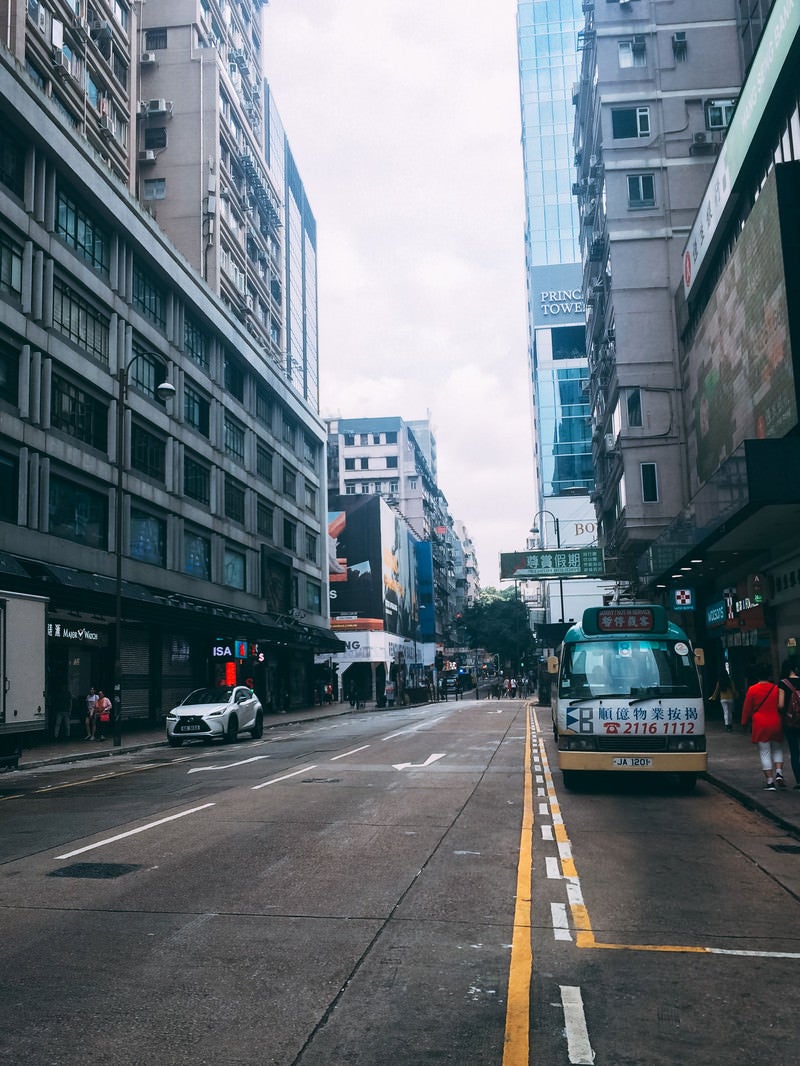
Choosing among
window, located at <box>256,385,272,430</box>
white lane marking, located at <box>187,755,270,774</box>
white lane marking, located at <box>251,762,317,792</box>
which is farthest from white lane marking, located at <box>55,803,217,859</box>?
window, located at <box>256,385,272,430</box>

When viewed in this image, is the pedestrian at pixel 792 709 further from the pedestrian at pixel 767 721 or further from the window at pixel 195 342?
the window at pixel 195 342

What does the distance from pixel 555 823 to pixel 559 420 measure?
379 feet

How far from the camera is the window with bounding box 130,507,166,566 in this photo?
1502 inches

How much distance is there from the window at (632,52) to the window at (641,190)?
611cm

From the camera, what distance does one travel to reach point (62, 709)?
31.3 metres

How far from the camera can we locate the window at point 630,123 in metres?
46.4

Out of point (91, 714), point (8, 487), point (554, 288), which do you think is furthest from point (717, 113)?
point (554, 288)

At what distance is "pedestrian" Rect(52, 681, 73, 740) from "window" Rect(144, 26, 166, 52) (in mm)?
40003

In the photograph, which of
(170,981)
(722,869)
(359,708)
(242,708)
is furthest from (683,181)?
(170,981)

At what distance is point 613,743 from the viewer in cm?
1417

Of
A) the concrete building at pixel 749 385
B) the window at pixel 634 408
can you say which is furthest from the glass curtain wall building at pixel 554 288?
the concrete building at pixel 749 385

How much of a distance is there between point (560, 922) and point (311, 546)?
63.0m

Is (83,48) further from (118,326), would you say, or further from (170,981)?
(170,981)

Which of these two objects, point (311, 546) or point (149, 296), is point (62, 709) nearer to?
point (149, 296)
